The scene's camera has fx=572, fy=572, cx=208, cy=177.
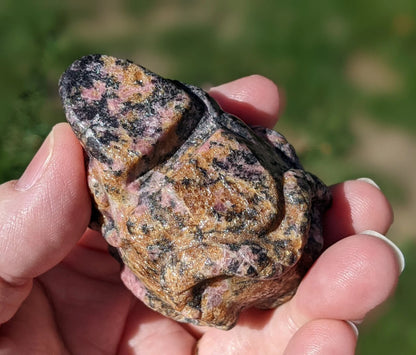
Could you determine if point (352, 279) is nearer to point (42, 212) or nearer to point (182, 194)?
point (182, 194)

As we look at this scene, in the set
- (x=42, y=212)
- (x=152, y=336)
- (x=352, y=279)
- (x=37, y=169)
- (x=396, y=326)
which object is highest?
(x=37, y=169)

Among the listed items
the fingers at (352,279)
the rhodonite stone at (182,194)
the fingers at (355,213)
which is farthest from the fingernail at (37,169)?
the fingers at (355,213)

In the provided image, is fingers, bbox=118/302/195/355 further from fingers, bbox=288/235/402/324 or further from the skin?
fingers, bbox=288/235/402/324

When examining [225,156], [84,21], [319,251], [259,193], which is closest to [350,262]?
[319,251]

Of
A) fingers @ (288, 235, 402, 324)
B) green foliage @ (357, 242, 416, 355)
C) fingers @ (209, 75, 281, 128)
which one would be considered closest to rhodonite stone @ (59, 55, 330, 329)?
fingers @ (288, 235, 402, 324)

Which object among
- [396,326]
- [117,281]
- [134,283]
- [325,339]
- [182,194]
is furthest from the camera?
[396,326]

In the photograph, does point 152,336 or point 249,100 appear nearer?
point 152,336

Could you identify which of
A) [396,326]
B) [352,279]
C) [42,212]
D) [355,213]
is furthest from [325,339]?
[396,326]

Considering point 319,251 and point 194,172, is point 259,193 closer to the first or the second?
point 194,172
